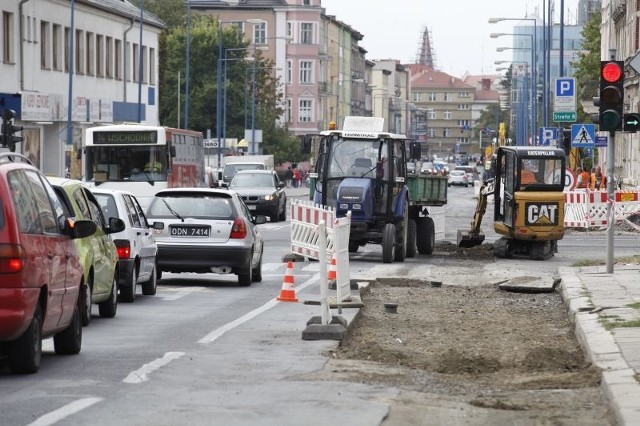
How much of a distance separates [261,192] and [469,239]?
64.0 ft

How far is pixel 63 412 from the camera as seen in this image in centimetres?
1025

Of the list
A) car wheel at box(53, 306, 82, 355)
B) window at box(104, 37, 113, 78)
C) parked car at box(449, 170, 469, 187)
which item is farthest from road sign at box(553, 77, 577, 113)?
parked car at box(449, 170, 469, 187)

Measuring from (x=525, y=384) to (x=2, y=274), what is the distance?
3.89m

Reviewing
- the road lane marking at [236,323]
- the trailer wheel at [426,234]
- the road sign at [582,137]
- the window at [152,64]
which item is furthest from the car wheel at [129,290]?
the window at [152,64]

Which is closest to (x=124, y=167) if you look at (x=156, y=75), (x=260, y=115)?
(x=156, y=75)

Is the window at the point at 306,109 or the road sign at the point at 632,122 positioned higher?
the window at the point at 306,109

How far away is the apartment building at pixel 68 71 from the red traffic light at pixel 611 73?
28.3 metres

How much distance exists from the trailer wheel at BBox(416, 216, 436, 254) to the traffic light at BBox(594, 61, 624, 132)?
39.6 feet

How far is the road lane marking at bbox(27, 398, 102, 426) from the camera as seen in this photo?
9820mm

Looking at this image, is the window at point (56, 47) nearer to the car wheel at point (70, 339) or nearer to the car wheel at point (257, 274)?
the car wheel at point (257, 274)

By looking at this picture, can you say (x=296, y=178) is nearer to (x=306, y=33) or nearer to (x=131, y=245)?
(x=306, y=33)

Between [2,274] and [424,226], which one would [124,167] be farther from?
[2,274]

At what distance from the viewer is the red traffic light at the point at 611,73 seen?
23906 mm

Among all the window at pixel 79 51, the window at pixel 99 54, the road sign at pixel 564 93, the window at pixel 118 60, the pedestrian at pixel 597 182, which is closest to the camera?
the road sign at pixel 564 93
